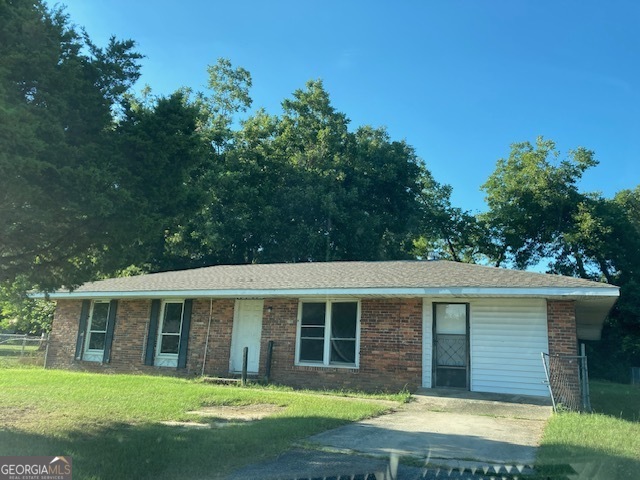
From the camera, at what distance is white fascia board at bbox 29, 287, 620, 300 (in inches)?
448

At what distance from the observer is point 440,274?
14227 millimetres

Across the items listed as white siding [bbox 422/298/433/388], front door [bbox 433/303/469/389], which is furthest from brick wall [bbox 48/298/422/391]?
front door [bbox 433/303/469/389]

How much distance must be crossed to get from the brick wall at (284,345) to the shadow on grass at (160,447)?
5.43 metres

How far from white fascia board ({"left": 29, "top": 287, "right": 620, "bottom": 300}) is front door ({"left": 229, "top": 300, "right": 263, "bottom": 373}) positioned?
0.72m

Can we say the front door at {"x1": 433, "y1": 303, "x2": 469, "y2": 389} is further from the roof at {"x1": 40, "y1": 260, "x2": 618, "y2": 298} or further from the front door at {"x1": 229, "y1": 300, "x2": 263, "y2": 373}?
the front door at {"x1": 229, "y1": 300, "x2": 263, "y2": 373}

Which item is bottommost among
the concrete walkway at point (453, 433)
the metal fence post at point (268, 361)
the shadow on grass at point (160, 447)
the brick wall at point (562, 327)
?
the shadow on grass at point (160, 447)

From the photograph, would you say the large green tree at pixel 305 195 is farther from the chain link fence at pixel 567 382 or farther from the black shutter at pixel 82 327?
the chain link fence at pixel 567 382

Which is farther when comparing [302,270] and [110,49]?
[302,270]

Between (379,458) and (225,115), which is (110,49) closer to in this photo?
(379,458)

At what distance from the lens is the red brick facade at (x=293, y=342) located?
517 inches

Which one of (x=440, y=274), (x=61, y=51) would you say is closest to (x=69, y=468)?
(x=61, y=51)

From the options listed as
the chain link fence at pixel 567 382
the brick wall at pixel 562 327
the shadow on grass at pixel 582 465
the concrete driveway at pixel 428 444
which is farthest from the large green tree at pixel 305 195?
the shadow on grass at pixel 582 465

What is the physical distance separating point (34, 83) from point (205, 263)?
2294 cm

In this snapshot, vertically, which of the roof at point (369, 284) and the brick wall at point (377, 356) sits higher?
the roof at point (369, 284)
